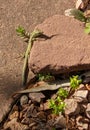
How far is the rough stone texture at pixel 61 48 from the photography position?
2701mm

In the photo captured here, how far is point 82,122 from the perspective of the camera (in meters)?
2.55

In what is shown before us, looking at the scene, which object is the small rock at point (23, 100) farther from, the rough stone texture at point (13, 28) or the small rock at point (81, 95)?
the small rock at point (81, 95)

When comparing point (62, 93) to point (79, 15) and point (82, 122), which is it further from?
point (79, 15)

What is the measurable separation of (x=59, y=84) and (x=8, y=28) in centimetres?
75

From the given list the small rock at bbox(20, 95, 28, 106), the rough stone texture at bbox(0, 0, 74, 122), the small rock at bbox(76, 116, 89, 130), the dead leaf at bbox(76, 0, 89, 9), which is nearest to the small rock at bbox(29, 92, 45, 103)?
the small rock at bbox(20, 95, 28, 106)

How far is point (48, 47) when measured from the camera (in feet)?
9.20

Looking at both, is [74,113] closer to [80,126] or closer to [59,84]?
[80,126]

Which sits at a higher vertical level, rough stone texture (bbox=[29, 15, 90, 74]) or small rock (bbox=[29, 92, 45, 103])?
rough stone texture (bbox=[29, 15, 90, 74])

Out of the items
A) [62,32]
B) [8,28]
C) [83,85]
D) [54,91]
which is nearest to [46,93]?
[54,91]

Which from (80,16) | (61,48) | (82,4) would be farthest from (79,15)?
(61,48)

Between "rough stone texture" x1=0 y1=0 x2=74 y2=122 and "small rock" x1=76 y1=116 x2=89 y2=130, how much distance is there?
0.53 m

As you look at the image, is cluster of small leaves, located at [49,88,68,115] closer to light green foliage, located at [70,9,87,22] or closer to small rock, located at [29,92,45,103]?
small rock, located at [29,92,45,103]

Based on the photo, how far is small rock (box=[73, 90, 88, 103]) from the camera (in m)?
2.61

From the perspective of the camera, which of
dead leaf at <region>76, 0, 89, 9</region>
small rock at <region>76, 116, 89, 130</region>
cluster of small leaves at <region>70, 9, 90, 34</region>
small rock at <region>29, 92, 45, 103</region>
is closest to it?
small rock at <region>76, 116, 89, 130</region>
